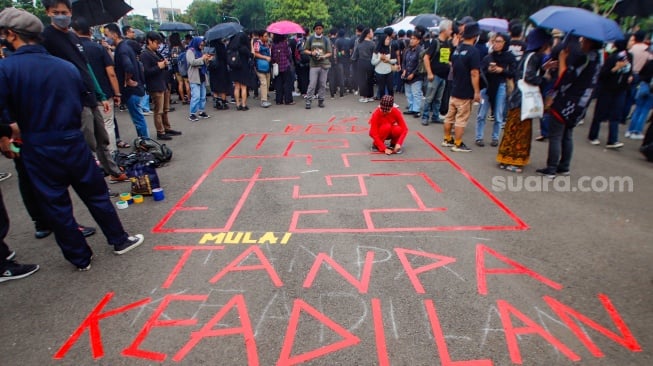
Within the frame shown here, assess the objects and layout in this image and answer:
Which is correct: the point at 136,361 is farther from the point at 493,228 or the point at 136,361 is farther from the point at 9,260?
the point at 493,228

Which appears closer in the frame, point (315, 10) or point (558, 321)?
point (558, 321)

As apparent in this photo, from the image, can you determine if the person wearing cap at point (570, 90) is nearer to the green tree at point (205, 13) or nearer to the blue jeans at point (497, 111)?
the blue jeans at point (497, 111)

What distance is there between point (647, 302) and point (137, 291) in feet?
12.6

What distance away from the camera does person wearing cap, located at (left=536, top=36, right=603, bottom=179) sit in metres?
4.82

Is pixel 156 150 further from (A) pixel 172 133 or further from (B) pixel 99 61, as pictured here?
(A) pixel 172 133

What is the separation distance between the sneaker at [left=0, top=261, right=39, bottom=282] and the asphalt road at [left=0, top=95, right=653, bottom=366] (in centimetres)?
14

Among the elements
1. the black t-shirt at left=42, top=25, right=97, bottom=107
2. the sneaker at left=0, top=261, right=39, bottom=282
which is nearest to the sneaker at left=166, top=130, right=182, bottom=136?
the black t-shirt at left=42, top=25, right=97, bottom=107

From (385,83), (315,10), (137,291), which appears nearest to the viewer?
(137,291)

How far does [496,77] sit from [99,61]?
6136mm

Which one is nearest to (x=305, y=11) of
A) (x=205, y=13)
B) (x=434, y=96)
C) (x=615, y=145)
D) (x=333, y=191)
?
(x=434, y=96)

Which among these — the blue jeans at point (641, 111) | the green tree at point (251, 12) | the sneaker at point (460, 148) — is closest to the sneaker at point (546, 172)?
the sneaker at point (460, 148)

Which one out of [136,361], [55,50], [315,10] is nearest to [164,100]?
[55,50]

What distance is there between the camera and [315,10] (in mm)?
51781

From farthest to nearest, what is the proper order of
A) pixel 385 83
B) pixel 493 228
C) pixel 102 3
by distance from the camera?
1. pixel 385 83
2. pixel 102 3
3. pixel 493 228
